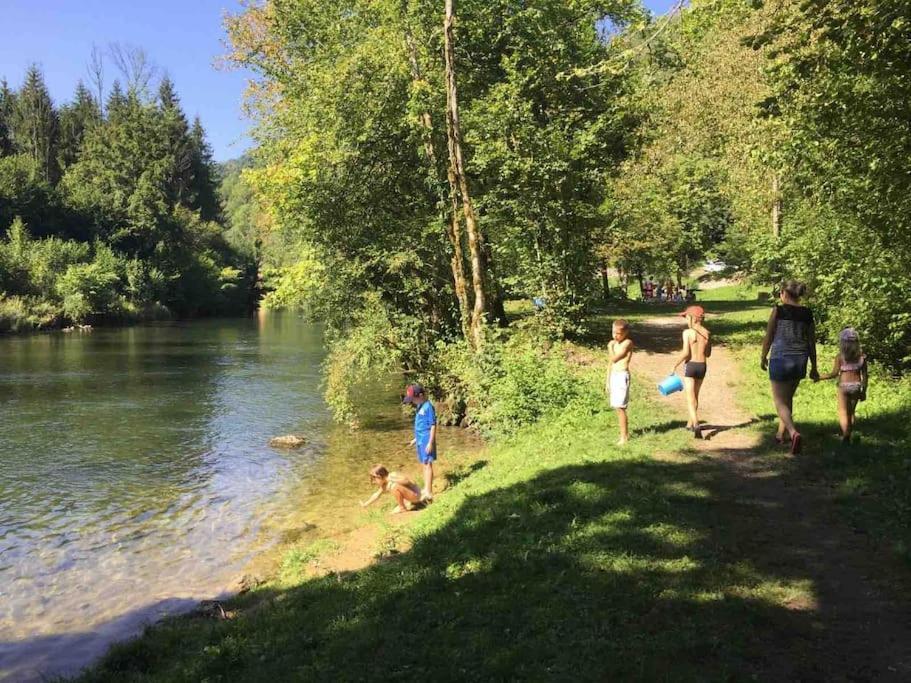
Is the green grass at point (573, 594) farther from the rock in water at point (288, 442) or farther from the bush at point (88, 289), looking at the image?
the bush at point (88, 289)

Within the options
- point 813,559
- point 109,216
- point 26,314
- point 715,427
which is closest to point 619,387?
point 715,427

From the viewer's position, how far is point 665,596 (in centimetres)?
539

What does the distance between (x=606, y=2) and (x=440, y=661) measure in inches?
801

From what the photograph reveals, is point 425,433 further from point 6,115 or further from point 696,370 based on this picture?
point 6,115

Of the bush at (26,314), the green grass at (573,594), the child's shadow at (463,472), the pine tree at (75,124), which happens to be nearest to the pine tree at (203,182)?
the pine tree at (75,124)

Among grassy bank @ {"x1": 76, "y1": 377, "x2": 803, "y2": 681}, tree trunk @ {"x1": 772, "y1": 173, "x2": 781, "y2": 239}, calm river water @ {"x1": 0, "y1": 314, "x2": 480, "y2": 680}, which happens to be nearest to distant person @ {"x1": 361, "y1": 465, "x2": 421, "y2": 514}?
calm river water @ {"x1": 0, "y1": 314, "x2": 480, "y2": 680}

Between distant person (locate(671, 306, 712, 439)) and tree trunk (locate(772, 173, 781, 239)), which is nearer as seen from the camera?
distant person (locate(671, 306, 712, 439))

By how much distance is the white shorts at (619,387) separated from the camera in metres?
10.2

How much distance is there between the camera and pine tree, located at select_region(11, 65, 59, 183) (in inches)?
3413

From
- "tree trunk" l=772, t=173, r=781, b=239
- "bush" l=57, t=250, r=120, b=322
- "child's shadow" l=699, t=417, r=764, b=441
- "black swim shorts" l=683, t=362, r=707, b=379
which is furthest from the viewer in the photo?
"bush" l=57, t=250, r=120, b=322

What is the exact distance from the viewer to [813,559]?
5.87 m

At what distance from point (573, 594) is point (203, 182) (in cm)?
10391

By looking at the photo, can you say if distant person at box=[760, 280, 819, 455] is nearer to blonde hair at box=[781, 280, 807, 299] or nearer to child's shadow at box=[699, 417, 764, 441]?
blonde hair at box=[781, 280, 807, 299]

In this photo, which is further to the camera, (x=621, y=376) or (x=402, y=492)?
(x=402, y=492)
